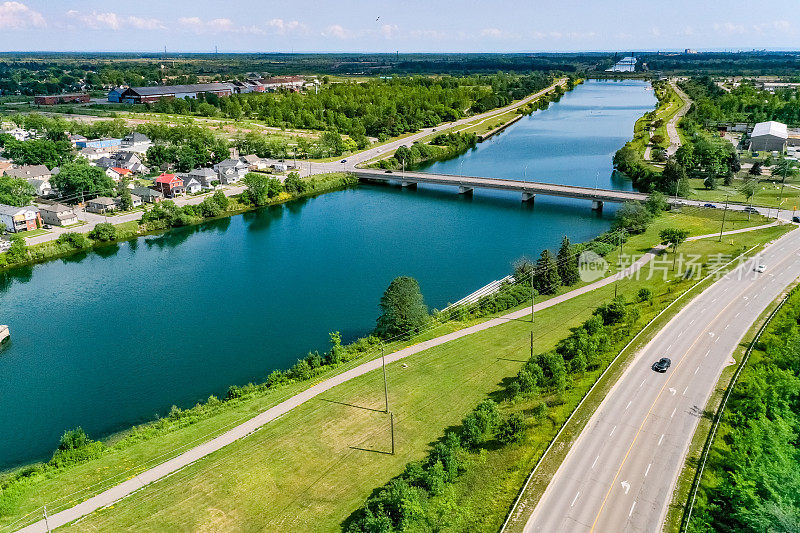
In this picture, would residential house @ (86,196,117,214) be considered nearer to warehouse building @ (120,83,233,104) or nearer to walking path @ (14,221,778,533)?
walking path @ (14,221,778,533)

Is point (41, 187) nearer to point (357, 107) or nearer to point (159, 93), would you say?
point (357, 107)

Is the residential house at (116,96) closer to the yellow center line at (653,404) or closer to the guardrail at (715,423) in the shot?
the yellow center line at (653,404)

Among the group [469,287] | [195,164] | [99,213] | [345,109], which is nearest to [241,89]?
[345,109]

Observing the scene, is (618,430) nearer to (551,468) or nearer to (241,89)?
(551,468)

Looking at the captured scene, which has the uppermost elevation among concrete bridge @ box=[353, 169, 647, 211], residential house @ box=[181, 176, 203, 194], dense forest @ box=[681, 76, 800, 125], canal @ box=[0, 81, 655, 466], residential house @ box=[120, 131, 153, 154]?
dense forest @ box=[681, 76, 800, 125]

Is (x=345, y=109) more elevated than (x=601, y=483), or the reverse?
(x=345, y=109)

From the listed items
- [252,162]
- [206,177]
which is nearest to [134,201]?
[206,177]

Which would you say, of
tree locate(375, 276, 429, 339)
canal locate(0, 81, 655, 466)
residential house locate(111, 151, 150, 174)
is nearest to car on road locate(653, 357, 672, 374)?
tree locate(375, 276, 429, 339)

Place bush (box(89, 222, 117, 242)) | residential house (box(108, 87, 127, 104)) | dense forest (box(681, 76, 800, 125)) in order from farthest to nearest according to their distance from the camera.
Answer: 1. residential house (box(108, 87, 127, 104))
2. dense forest (box(681, 76, 800, 125))
3. bush (box(89, 222, 117, 242))
